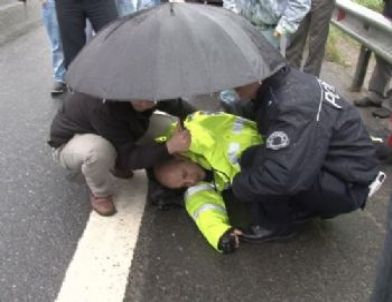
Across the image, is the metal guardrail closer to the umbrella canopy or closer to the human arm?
the human arm

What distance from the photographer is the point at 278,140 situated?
2.68 m

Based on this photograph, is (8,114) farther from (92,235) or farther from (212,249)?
(212,249)

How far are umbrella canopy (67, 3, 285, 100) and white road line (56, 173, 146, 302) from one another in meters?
0.84

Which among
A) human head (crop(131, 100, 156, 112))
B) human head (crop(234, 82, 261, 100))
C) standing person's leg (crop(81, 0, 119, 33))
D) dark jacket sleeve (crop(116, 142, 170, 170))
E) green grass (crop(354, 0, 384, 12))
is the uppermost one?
human head (crop(234, 82, 261, 100))

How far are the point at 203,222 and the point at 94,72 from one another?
3.22 ft

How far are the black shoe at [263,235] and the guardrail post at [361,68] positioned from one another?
2863mm

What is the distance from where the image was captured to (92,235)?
304cm

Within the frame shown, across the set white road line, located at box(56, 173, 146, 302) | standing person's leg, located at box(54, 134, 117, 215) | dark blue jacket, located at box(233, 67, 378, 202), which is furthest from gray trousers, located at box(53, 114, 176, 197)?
dark blue jacket, located at box(233, 67, 378, 202)

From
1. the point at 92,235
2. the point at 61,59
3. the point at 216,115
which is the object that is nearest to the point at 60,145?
the point at 92,235

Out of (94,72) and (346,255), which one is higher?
(94,72)

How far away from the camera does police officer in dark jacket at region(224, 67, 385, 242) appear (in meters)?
2.68

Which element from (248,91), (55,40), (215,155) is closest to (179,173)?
(215,155)

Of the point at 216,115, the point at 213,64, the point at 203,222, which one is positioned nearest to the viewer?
the point at 213,64

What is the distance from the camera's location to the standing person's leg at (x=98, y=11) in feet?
14.9
